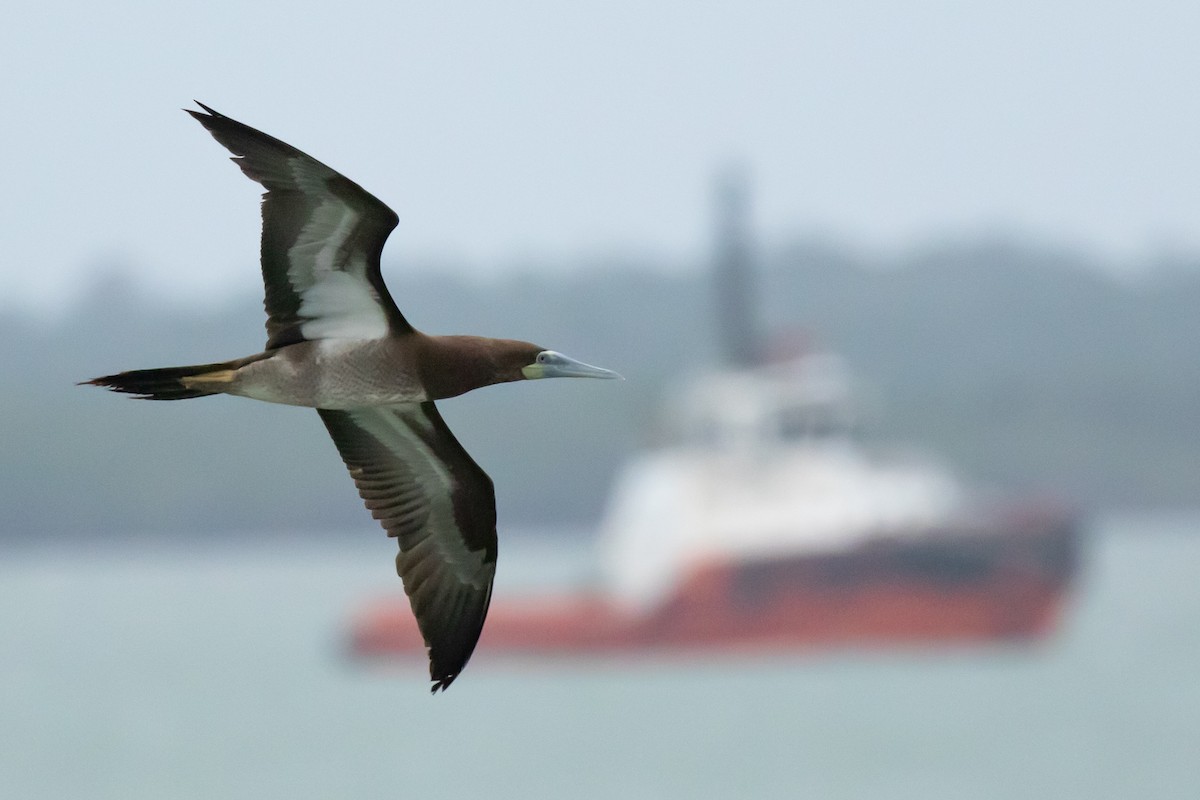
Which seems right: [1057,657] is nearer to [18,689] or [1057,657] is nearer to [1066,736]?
[1066,736]

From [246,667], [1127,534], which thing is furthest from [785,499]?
[1127,534]

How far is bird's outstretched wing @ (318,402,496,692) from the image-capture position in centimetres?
1149

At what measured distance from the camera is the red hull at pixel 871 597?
5153cm

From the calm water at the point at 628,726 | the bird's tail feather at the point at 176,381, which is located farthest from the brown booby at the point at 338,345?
the calm water at the point at 628,726

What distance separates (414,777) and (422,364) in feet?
118

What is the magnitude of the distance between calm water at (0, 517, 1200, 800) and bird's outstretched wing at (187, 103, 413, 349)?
31250 millimetres

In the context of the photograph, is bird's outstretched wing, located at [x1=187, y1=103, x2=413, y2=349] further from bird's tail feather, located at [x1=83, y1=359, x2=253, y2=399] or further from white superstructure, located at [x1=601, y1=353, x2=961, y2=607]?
white superstructure, located at [x1=601, y1=353, x2=961, y2=607]

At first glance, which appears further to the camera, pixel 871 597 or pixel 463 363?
pixel 871 597

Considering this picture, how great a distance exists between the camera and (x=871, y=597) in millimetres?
51938

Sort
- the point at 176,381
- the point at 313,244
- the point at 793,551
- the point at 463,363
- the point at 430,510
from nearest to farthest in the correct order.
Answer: the point at 176,381, the point at 313,244, the point at 463,363, the point at 430,510, the point at 793,551

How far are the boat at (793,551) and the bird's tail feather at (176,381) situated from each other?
41.5m

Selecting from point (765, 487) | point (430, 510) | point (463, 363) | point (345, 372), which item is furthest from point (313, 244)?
point (765, 487)

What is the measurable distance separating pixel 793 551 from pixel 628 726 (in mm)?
5601

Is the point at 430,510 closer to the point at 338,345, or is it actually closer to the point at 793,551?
the point at 338,345
